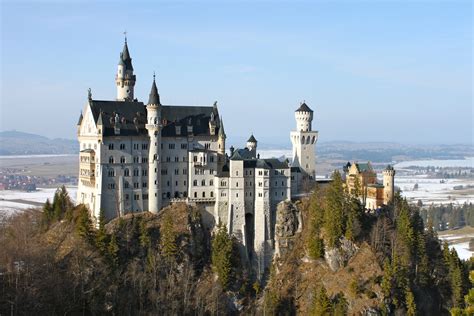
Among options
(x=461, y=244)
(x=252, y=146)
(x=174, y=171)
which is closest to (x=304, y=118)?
(x=252, y=146)

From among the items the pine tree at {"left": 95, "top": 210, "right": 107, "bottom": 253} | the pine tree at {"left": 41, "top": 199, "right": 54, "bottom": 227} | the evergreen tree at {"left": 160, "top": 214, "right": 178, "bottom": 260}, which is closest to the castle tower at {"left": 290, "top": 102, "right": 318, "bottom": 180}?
the evergreen tree at {"left": 160, "top": 214, "right": 178, "bottom": 260}

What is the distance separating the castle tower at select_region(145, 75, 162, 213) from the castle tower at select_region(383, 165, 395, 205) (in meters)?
32.1

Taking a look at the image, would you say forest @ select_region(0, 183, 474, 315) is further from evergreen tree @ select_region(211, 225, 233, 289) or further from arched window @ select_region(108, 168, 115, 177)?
arched window @ select_region(108, 168, 115, 177)

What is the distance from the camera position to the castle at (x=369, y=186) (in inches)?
3797

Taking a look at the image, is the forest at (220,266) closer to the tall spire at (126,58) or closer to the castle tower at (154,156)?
the castle tower at (154,156)

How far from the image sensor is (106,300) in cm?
8375

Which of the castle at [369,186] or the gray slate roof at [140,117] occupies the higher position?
the gray slate roof at [140,117]

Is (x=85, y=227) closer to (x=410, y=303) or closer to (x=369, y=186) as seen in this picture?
(x=369, y=186)

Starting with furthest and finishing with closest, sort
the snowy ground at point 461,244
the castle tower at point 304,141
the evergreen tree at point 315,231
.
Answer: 1. the snowy ground at point 461,244
2. the castle tower at point 304,141
3. the evergreen tree at point 315,231

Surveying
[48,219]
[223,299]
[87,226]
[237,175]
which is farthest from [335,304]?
[48,219]

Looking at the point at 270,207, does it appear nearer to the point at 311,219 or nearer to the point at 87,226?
the point at 311,219

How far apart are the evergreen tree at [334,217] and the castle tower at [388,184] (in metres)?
9.10

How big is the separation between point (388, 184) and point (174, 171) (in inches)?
1209

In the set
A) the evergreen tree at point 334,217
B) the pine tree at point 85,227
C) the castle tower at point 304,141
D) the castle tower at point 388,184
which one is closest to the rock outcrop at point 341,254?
the evergreen tree at point 334,217
